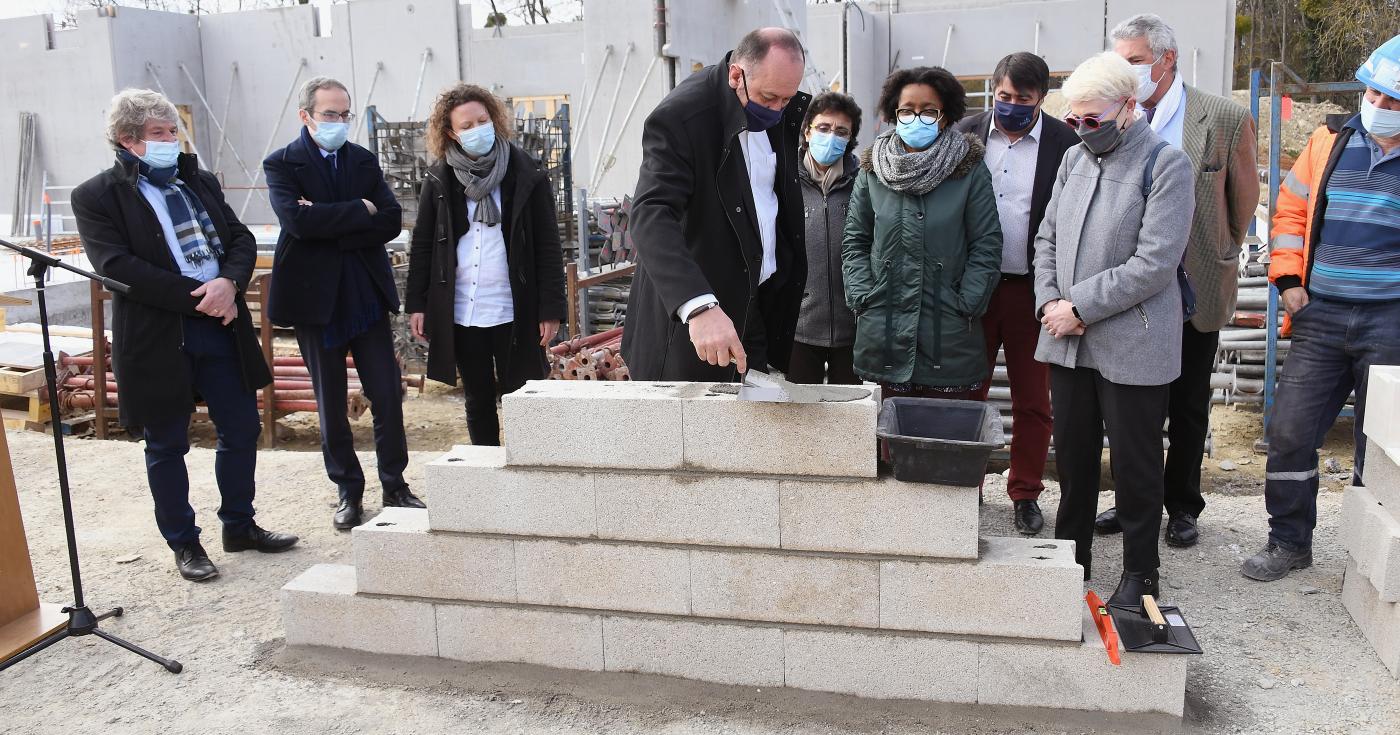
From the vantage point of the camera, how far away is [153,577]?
466 centimetres

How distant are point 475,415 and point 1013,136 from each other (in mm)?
2726

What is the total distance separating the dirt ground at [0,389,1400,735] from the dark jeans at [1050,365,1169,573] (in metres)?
0.37

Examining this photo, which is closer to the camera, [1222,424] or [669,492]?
[669,492]

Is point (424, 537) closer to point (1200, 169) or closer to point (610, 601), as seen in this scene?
point (610, 601)

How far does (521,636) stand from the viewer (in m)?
3.54

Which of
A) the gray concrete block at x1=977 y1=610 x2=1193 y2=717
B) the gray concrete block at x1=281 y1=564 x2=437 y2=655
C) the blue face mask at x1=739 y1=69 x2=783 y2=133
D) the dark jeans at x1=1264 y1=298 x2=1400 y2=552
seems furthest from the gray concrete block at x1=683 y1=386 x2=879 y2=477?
the dark jeans at x1=1264 y1=298 x2=1400 y2=552

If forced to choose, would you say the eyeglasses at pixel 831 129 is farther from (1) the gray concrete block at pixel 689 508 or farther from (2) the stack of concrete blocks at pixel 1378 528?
(2) the stack of concrete blocks at pixel 1378 528

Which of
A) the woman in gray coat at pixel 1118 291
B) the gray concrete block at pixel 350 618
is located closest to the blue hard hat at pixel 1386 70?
the woman in gray coat at pixel 1118 291

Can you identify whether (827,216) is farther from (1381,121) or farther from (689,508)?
(1381,121)

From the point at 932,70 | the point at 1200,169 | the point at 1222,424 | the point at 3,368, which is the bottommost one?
the point at 1222,424

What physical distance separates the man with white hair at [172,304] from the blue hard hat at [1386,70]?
455 cm

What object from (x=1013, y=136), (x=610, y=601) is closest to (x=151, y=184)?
(x=610, y=601)

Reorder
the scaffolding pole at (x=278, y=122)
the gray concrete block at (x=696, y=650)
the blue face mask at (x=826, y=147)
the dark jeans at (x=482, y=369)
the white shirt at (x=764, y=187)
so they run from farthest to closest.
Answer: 1. the scaffolding pole at (x=278, y=122)
2. the dark jeans at (x=482, y=369)
3. the blue face mask at (x=826, y=147)
4. the white shirt at (x=764, y=187)
5. the gray concrete block at (x=696, y=650)

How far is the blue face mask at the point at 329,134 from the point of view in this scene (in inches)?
188
